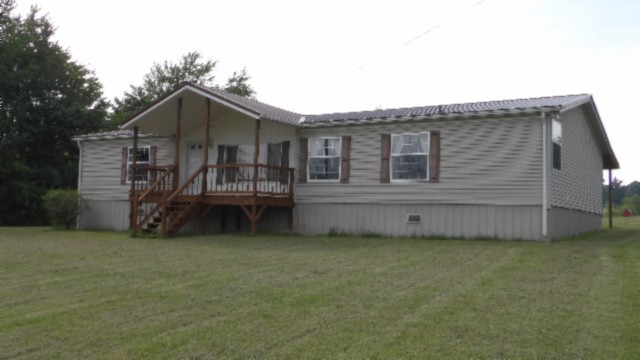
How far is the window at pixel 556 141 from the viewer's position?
1424 centimetres

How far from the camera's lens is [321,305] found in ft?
20.2

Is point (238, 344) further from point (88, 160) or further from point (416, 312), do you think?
point (88, 160)

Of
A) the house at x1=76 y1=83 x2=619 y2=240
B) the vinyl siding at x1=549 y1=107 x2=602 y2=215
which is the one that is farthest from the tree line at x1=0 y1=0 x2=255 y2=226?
the vinyl siding at x1=549 y1=107 x2=602 y2=215

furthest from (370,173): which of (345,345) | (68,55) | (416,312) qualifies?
(68,55)

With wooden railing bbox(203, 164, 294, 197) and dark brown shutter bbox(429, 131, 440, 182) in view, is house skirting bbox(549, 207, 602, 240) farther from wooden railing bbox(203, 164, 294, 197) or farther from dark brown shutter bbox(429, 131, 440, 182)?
wooden railing bbox(203, 164, 294, 197)

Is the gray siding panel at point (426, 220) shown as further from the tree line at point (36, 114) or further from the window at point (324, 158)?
the tree line at point (36, 114)

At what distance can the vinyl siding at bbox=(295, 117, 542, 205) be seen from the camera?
543 inches

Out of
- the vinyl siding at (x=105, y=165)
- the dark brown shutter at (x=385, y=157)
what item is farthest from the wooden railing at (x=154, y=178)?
the dark brown shutter at (x=385, y=157)

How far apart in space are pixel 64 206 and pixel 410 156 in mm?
12428

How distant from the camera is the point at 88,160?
2178cm

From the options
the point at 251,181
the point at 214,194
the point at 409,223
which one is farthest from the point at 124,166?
the point at 409,223

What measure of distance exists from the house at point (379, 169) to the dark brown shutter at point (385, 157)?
0.13 feet

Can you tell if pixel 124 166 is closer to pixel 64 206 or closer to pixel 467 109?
pixel 64 206

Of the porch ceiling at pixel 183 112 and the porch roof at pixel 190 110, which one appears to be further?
the porch ceiling at pixel 183 112
